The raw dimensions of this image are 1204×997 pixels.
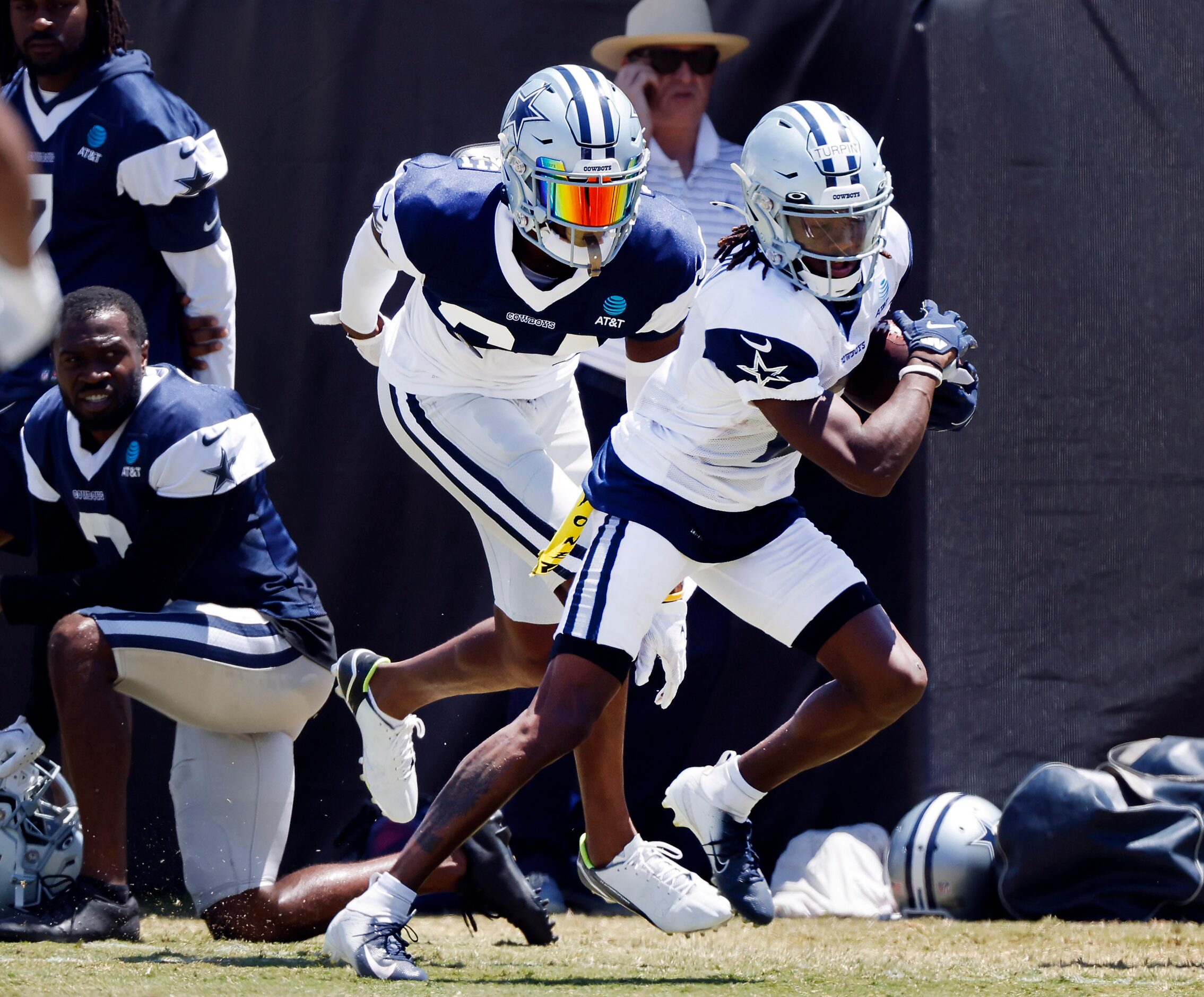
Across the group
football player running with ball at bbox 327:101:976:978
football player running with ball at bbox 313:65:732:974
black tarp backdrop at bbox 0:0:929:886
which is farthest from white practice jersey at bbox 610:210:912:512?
black tarp backdrop at bbox 0:0:929:886

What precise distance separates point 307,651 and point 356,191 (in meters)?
1.65

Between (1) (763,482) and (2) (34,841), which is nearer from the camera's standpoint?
(1) (763,482)

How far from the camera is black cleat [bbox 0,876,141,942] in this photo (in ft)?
13.3

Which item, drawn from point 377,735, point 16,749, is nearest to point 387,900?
point 377,735

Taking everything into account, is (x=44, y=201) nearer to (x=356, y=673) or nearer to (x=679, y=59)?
(x=356, y=673)

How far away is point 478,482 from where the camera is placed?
4.32 m

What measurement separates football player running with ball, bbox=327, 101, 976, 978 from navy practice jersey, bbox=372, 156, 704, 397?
0.19m

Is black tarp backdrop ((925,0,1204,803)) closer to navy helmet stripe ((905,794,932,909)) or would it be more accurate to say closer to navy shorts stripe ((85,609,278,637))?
navy helmet stripe ((905,794,932,909))

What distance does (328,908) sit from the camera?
14.1 ft

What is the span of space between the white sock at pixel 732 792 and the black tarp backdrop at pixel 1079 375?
142cm

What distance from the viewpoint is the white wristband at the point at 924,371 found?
3898 millimetres

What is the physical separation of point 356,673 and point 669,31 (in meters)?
2.09

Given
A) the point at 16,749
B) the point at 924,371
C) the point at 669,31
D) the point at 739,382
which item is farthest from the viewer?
the point at 669,31

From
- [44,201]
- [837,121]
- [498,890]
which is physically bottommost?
[498,890]
